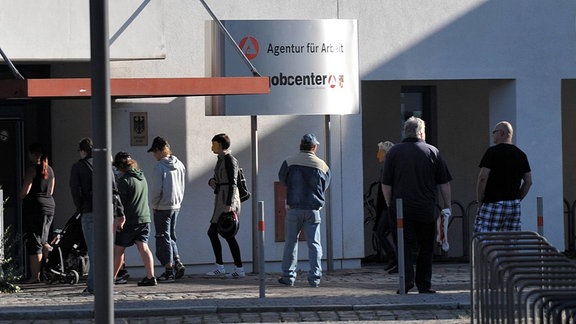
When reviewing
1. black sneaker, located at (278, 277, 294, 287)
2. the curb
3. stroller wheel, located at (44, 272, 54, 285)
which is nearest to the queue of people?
black sneaker, located at (278, 277, 294, 287)

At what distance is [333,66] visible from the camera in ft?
56.3

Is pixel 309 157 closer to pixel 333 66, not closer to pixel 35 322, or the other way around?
pixel 333 66

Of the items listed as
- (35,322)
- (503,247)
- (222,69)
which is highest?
(222,69)

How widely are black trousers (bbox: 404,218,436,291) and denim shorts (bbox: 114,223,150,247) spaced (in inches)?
126

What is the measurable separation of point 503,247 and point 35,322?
5.29m

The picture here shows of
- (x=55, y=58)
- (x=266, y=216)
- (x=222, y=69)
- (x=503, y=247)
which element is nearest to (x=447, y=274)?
(x=266, y=216)

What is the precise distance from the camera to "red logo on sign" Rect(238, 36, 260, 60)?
665 inches

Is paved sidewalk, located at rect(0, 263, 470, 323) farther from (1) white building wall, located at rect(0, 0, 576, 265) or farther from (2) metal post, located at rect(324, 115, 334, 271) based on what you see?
(1) white building wall, located at rect(0, 0, 576, 265)

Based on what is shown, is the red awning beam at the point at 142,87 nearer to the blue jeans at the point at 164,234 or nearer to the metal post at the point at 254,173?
the metal post at the point at 254,173

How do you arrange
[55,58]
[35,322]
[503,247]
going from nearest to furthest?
[503,247] < [35,322] < [55,58]

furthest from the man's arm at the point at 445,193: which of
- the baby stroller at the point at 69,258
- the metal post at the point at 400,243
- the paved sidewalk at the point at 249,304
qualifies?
the baby stroller at the point at 69,258

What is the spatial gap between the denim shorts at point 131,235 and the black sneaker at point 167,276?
0.96 m

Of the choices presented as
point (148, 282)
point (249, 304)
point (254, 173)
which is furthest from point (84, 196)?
point (254, 173)

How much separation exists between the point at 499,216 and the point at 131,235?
4200 mm
